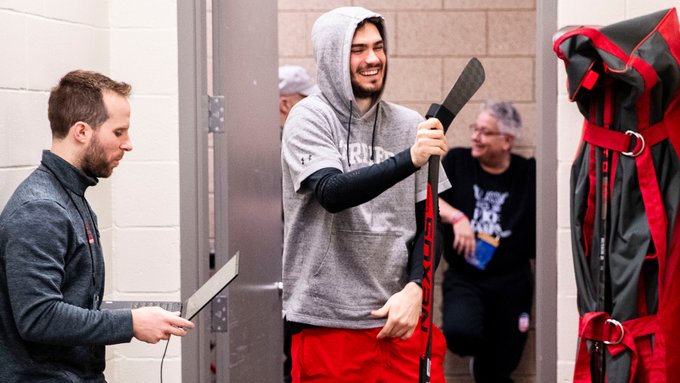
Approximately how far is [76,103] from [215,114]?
0.89 m

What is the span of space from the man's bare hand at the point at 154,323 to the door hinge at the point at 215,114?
3.28 ft

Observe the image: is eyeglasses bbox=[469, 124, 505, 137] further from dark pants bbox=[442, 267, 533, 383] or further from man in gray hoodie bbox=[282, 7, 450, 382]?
man in gray hoodie bbox=[282, 7, 450, 382]

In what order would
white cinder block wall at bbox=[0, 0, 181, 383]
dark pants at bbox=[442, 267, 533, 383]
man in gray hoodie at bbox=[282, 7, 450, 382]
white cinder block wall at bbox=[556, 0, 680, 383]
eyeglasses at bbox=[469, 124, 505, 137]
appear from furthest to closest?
eyeglasses at bbox=[469, 124, 505, 137], dark pants at bbox=[442, 267, 533, 383], white cinder block wall at bbox=[0, 0, 181, 383], white cinder block wall at bbox=[556, 0, 680, 383], man in gray hoodie at bbox=[282, 7, 450, 382]

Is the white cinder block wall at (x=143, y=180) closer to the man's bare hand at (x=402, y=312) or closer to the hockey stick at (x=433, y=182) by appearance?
the man's bare hand at (x=402, y=312)

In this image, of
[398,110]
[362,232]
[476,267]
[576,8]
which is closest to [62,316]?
[362,232]

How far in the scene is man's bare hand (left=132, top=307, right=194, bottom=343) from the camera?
183cm

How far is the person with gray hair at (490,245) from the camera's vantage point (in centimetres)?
403

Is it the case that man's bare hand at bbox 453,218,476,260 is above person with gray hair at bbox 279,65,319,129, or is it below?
below

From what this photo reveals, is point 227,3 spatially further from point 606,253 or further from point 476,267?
point 476,267

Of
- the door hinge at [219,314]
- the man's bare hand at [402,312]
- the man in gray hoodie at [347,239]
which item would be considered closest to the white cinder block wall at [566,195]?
the man in gray hoodie at [347,239]

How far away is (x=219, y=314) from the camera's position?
279 cm

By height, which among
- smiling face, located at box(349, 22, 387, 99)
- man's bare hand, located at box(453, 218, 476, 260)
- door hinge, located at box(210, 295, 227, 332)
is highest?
smiling face, located at box(349, 22, 387, 99)

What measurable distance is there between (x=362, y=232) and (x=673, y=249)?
0.76 meters

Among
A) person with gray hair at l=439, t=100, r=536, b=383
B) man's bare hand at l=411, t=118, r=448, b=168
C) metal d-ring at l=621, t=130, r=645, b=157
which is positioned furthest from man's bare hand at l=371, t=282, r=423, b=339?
person with gray hair at l=439, t=100, r=536, b=383
